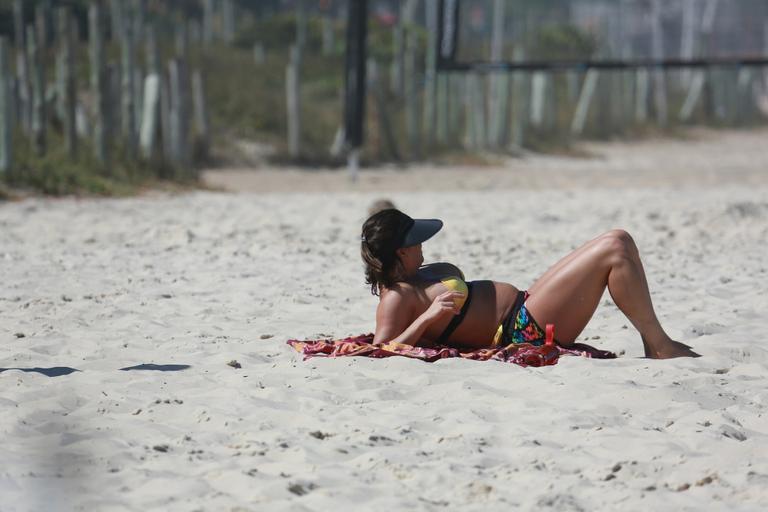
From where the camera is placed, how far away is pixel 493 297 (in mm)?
4711

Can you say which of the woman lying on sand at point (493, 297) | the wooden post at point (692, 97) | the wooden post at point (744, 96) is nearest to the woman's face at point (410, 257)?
the woman lying on sand at point (493, 297)

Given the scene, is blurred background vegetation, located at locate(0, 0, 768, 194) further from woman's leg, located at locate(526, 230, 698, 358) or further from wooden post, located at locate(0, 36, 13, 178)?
woman's leg, located at locate(526, 230, 698, 358)

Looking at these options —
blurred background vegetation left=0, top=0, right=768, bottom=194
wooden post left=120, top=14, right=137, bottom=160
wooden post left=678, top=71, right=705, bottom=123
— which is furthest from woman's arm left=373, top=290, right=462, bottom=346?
wooden post left=678, top=71, right=705, bottom=123

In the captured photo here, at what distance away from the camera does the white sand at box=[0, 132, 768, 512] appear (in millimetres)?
3242

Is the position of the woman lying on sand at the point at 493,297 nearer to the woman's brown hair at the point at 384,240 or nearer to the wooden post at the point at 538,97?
the woman's brown hair at the point at 384,240

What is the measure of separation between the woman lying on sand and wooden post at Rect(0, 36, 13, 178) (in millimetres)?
7238

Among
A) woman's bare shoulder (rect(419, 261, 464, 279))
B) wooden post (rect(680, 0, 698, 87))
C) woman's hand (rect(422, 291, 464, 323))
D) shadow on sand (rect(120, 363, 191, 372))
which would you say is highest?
wooden post (rect(680, 0, 698, 87))

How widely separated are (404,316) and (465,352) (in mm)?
295

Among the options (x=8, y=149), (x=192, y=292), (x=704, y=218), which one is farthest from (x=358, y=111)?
(x=192, y=292)

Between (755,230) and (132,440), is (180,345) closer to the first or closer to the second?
(132,440)

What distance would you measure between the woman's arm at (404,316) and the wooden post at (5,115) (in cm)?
726

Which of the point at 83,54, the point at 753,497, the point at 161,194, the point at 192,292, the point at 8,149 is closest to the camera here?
the point at 753,497

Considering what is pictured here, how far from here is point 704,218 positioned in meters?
8.94

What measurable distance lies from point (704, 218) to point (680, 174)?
262 inches
